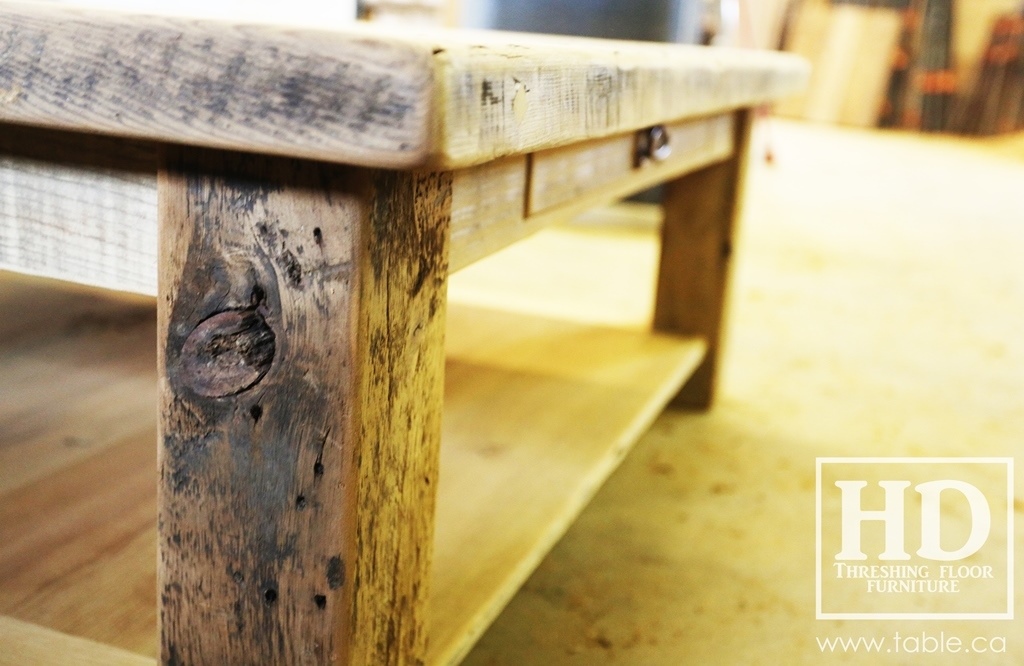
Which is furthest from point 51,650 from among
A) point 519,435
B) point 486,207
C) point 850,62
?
point 850,62

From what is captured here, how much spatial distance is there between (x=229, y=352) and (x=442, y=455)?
0.57 metres

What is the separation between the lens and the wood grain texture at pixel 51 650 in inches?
26.3

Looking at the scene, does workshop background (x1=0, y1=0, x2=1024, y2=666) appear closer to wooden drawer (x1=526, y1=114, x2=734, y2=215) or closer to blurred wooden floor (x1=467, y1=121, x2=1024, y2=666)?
blurred wooden floor (x1=467, y1=121, x2=1024, y2=666)

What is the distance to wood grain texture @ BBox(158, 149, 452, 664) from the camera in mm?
514

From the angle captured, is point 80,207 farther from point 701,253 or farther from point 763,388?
point 763,388

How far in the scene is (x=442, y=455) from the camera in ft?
3.57

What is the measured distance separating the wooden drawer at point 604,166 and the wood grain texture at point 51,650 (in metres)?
0.44

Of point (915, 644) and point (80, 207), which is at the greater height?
point (80, 207)

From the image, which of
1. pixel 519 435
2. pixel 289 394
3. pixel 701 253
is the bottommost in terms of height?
pixel 519 435

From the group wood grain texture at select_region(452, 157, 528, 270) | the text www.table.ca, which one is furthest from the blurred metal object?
the text www.table.ca

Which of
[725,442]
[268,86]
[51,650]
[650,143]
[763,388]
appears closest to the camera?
[268,86]

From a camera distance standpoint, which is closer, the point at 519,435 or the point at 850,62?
the point at 519,435

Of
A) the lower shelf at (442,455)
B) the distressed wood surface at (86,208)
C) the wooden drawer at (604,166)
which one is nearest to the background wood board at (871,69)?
the lower shelf at (442,455)

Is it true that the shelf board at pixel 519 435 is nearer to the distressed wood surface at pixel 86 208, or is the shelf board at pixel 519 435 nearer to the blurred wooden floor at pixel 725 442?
the blurred wooden floor at pixel 725 442
